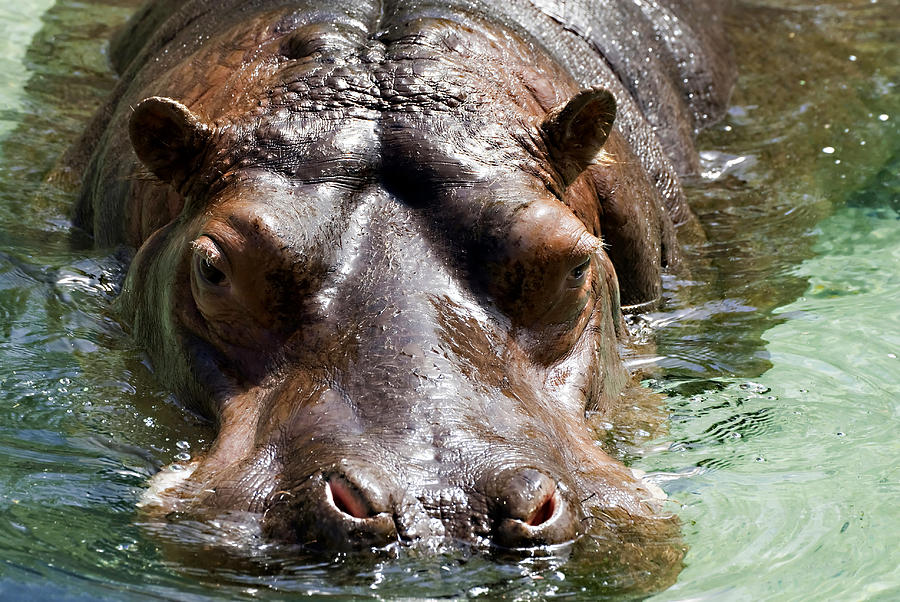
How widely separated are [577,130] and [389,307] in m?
1.44

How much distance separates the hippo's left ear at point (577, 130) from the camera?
5051mm

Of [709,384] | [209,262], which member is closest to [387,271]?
[209,262]

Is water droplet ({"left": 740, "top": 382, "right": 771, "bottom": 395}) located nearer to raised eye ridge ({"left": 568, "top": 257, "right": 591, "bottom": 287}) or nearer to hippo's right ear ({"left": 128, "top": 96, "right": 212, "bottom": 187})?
raised eye ridge ({"left": 568, "top": 257, "right": 591, "bottom": 287})

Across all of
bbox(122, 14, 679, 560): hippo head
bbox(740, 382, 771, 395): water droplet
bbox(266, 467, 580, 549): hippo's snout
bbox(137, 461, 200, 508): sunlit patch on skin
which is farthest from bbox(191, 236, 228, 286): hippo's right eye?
bbox(740, 382, 771, 395): water droplet

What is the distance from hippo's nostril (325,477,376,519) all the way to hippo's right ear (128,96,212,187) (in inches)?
77.9

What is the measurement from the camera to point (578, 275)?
15.1 feet

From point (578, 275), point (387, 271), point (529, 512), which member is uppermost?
point (387, 271)

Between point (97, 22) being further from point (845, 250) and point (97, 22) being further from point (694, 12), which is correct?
point (845, 250)

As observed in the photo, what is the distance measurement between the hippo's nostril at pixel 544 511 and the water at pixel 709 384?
0.11m

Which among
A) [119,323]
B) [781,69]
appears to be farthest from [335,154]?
[781,69]

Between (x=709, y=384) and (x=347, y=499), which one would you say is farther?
(x=709, y=384)

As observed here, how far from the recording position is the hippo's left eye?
4555 mm

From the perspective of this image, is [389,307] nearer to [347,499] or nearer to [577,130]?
[347,499]

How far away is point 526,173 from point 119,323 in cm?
191
